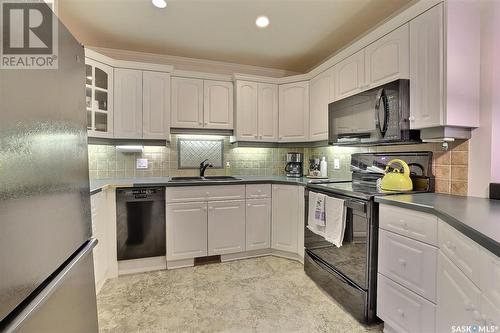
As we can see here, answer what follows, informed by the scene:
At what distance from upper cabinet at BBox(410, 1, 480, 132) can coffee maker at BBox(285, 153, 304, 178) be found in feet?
5.61

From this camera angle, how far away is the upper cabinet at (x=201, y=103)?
3.03 metres

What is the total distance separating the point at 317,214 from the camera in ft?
7.24

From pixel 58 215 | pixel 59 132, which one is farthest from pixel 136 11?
pixel 58 215

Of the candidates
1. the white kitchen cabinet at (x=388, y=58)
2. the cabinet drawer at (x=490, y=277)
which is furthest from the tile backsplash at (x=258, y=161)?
the cabinet drawer at (x=490, y=277)

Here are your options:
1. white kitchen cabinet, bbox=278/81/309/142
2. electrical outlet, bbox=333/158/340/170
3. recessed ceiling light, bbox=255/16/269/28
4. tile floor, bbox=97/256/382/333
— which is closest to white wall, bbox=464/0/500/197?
tile floor, bbox=97/256/382/333

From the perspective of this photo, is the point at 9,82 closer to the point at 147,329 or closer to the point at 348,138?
the point at 147,329

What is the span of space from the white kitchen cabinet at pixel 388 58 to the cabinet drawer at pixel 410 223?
3.40 ft

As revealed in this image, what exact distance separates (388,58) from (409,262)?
5.09ft

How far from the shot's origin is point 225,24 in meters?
2.48

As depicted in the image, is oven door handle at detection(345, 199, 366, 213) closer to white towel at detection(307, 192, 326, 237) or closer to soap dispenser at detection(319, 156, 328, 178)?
white towel at detection(307, 192, 326, 237)

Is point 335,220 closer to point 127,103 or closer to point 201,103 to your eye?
point 201,103

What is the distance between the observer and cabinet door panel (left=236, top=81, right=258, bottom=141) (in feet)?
10.5
